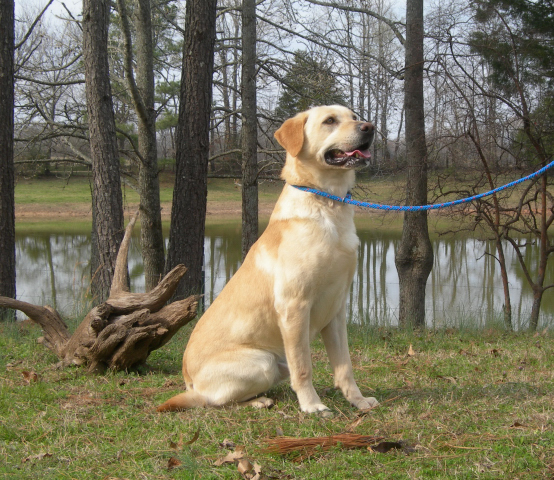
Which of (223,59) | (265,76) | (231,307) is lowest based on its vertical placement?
(231,307)

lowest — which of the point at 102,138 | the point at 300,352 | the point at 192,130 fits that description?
the point at 300,352

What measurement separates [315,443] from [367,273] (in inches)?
508

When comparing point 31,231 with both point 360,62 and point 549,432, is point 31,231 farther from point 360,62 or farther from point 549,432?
point 549,432

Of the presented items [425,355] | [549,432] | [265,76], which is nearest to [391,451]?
[549,432]

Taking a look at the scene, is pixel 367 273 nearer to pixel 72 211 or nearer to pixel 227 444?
pixel 227 444

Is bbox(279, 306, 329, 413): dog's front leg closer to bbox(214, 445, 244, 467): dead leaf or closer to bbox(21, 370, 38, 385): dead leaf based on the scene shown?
bbox(214, 445, 244, 467): dead leaf

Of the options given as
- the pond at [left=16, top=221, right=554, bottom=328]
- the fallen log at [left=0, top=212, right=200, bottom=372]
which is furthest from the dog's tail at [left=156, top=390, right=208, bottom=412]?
the pond at [left=16, top=221, right=554, bottom=328]

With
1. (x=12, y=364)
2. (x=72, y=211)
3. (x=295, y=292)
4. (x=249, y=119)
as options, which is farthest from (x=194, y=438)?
(x=72, y=211)

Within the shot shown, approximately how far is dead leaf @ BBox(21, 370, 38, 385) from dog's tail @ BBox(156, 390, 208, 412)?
1384 mm

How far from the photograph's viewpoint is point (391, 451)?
273cm

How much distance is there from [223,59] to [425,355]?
1257 cm

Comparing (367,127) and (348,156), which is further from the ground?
(367,127)

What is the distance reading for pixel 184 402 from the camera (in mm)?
3449

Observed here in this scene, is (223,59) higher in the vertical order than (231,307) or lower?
higher
